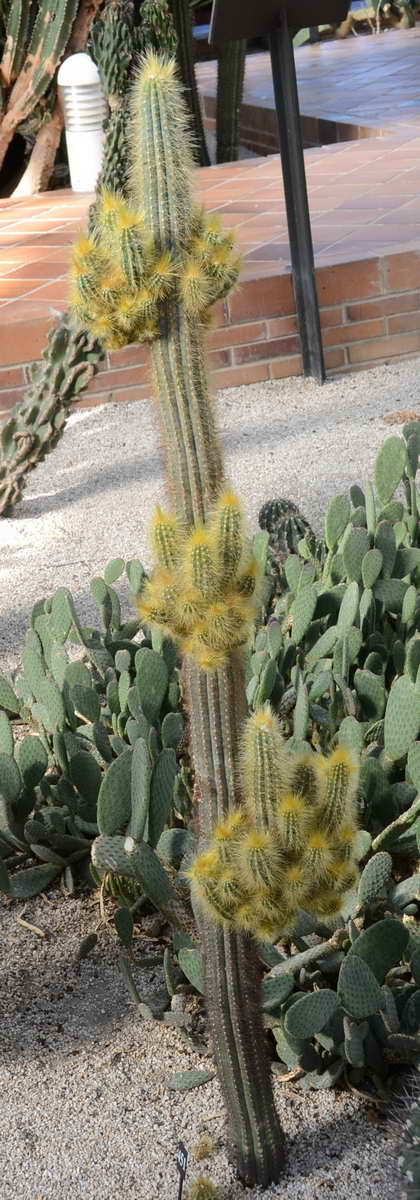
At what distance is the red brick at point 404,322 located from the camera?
5.70 m

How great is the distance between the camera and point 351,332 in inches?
221

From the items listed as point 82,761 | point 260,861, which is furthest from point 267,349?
point 260,861

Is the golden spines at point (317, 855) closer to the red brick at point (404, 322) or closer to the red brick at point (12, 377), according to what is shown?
the red brick at point (12, 377)

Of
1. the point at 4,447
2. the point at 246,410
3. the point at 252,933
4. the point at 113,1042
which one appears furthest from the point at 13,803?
the point at 246,410

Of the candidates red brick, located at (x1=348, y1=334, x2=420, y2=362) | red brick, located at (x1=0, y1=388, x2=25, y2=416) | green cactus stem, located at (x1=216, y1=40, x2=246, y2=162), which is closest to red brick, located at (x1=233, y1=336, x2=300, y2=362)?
red brick, located at (x1=348, y1=334, x2=420, y2=362)

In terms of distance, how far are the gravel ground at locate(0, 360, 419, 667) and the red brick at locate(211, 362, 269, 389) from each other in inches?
2.1

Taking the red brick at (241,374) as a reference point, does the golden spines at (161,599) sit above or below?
above

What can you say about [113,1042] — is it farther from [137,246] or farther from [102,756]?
[137,246]

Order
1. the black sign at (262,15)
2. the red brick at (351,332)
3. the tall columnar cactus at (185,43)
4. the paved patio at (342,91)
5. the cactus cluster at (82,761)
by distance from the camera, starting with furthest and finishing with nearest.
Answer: the paved patio at (342,91) → the tall columnar cactus at (185,43) → the red brick at (351,332) → the black sign at (262,15) → the cactus cluster at (82,761)

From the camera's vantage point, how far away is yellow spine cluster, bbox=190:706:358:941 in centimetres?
148

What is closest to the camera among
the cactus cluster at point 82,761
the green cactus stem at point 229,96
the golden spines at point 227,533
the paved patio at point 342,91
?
the golden spines at point 227,533

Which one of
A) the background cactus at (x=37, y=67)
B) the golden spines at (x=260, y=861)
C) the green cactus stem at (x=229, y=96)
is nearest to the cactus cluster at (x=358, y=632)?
the golden spines at (x=260, y=861)

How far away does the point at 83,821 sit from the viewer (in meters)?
2.52

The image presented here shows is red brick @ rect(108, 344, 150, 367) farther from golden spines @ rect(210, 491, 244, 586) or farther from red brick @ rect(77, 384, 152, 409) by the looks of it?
golden spines @ rect(210, 491, 244, 586)
